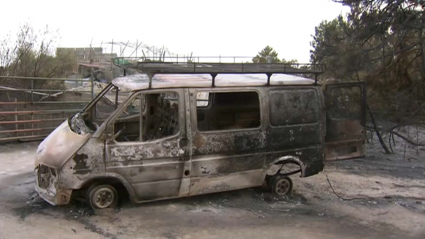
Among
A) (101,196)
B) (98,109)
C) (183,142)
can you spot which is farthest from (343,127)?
(98,109)

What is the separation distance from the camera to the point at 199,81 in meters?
5.55

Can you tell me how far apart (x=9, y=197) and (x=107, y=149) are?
2.09 meters

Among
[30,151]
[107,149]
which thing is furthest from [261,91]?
[30,151]

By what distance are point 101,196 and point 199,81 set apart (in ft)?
7.26

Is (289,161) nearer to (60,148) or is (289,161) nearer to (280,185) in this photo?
(280,185)

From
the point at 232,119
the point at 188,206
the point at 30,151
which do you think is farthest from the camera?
the point at 30,151

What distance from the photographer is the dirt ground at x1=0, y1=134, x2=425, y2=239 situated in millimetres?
4602

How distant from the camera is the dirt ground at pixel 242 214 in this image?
460cm

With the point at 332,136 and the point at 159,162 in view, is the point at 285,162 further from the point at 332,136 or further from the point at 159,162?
the point at 159,162

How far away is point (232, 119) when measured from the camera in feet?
22.3

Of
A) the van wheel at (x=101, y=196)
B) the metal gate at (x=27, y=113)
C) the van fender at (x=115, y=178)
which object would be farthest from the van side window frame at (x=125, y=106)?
the metal gate at (x=27, y=113)

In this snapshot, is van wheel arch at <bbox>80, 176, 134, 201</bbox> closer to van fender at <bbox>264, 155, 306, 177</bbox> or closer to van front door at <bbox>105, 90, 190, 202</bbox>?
van front door at <bbox>105, 90, 190, 202</bbox>

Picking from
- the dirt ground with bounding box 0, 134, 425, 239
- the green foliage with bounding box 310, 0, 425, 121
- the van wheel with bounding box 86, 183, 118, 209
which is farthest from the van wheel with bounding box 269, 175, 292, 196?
the green foliage with bounding box 310, 0, 425, 121

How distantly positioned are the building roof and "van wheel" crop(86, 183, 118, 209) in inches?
58.1
